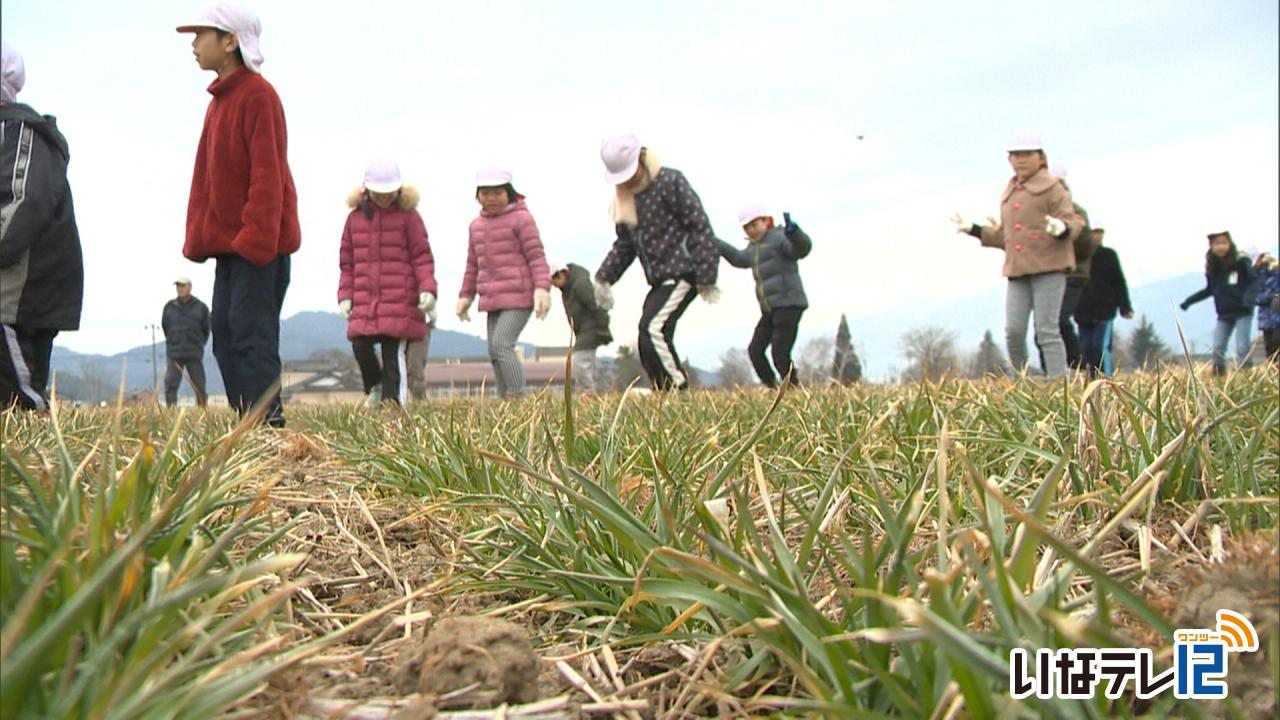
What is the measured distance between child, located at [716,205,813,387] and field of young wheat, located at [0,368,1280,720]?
281 inches

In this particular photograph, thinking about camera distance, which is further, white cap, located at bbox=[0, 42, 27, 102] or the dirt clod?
white cap, located at bbox=[0, 42, 27, 102]

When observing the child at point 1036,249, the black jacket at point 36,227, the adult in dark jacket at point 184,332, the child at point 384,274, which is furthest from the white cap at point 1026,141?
the adult in dark jacket at point 184,332

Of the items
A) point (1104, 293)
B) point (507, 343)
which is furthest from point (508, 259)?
point (1104, 293)

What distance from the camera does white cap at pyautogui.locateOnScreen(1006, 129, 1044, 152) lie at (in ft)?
24.8

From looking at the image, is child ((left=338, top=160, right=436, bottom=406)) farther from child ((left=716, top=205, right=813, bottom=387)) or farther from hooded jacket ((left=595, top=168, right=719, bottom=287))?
child ((left=716, top=205, right=813, bottom=387))

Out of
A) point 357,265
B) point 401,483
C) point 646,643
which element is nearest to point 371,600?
point 646,643

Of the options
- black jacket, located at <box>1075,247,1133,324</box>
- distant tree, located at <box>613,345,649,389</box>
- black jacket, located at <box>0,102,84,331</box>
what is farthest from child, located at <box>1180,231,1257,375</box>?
black jacket, located at <box>0,102,84,331</box>

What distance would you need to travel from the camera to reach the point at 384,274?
304 inches

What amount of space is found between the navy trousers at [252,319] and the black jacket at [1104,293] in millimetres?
9496

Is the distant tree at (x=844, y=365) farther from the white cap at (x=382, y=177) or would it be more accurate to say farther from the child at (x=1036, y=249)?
the white cap at (x=382, y=177)

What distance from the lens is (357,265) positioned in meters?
7.77

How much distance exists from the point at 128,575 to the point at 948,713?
83cm

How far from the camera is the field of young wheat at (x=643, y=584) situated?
0.97m

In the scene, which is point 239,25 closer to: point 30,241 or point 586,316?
point 30,241
